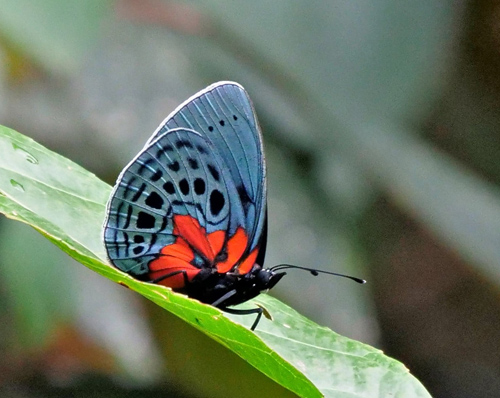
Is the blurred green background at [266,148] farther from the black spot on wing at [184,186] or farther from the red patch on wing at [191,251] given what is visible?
the black spot on wing at [184,186]

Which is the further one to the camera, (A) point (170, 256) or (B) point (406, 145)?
(B) point (406, 145)

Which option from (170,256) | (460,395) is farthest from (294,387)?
(460,395)

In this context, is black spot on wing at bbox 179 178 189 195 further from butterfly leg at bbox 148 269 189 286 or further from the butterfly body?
butterfly leg at bbox 148 269 189 286

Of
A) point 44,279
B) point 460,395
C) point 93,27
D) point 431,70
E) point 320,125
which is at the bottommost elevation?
point 44,279

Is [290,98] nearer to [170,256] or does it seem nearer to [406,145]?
[406,145]

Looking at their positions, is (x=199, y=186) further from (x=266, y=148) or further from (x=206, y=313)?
(x=266, y=148)

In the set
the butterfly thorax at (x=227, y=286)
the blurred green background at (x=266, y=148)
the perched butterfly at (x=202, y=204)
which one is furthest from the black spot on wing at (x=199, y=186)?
the blurred green background at (x=266, y=148)

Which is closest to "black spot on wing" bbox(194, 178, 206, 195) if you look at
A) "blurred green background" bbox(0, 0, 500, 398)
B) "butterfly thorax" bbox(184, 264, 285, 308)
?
"butterfly thorax" bbox(184, 264, 285, 308)
